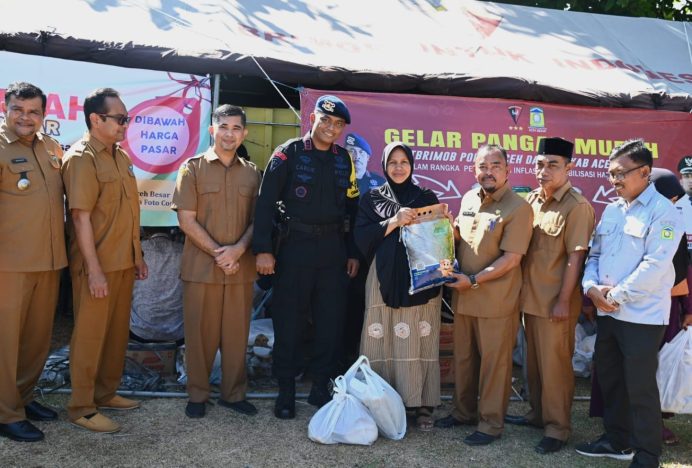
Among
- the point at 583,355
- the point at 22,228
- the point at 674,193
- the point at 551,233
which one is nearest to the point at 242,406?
the point at 22,228

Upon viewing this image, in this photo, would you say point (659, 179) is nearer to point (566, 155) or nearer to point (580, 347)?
point (566, 155)

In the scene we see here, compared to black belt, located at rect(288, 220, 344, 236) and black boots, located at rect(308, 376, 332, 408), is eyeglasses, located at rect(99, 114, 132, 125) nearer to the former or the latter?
black belt, located at rect(288, 220, 344, 236)

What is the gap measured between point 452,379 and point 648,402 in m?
1.78

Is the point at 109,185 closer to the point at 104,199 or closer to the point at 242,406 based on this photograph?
the point at 104,199

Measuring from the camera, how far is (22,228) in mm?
3498

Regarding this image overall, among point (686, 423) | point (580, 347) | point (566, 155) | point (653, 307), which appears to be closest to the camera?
point (653, 307)

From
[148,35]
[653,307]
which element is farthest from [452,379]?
[148,35]

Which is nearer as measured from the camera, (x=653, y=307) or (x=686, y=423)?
(x=653, y=307)

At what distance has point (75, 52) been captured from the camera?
4.64m

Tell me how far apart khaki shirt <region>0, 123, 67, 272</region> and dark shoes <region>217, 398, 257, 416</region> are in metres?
1.37

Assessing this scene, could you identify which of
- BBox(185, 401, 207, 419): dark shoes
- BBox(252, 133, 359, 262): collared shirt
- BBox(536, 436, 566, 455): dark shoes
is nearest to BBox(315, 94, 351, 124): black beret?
BBox(252, 133, 359, 262): collared shirt

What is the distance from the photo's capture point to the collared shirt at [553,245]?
3582 millimetres

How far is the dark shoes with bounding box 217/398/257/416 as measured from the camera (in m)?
4.07

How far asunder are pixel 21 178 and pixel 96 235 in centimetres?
50
